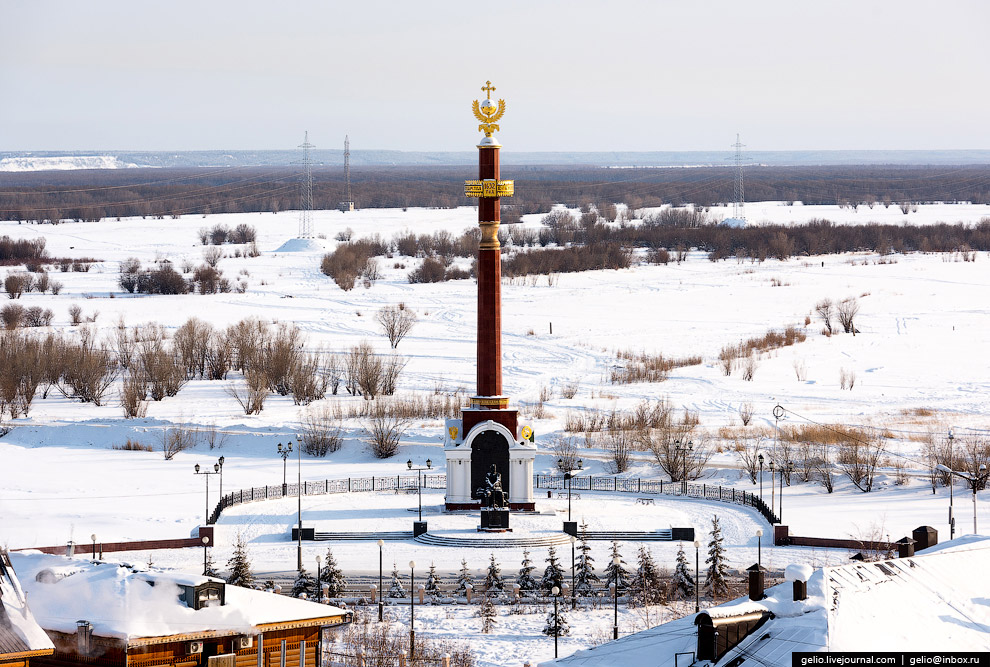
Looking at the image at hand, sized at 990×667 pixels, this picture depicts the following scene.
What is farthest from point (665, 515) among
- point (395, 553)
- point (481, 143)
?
point (481, 143)

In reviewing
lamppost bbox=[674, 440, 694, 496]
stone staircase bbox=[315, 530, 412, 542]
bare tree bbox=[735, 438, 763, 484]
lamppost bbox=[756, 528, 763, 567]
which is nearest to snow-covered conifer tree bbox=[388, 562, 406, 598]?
stone staircase bbox=[315, 530, 412, 542]

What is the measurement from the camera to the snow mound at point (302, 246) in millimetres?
136375

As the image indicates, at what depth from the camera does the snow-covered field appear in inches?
1763

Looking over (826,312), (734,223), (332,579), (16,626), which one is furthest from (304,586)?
(734,223)

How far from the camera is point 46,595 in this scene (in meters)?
23.0

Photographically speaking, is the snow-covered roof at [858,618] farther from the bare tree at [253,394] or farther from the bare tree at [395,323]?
the bare tree at [395,323]

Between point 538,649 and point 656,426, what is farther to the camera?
point 656,426

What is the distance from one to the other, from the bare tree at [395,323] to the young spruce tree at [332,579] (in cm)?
4583

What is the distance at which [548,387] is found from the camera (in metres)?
70.8

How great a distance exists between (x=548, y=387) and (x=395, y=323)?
61.5 feet

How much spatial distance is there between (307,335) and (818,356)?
3091 centimetres

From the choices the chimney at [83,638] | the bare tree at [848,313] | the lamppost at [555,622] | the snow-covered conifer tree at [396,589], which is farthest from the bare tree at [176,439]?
the bare tree at [848,313]

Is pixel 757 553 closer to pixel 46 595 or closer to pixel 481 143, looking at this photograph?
pixel 481 143

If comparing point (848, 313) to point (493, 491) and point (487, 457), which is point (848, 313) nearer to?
point (487, 457)
